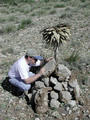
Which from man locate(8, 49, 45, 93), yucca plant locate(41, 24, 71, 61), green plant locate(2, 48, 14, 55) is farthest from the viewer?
green plant locate(2, 48, 14, 55)

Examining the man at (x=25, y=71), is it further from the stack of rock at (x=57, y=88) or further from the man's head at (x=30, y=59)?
the stack of rock at (x=57, y=88)

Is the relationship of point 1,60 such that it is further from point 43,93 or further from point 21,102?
point 43,93

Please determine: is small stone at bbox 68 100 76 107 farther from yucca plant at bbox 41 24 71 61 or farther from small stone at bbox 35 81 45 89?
yucca plant at bbox 41 24 71 61

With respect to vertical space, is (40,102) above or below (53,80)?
below

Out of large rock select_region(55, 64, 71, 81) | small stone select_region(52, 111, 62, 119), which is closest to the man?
large rock select_region(55, 64, 71, 81)

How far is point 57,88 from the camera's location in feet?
18.1

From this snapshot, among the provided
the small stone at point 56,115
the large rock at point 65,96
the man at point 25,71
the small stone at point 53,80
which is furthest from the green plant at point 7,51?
the small stone at point 56,115

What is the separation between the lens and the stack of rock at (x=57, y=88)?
17.9 ft

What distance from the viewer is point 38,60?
5.93m

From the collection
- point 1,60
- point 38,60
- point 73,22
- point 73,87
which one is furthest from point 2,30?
point 73,87

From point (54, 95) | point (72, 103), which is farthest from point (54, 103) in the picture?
point (72, 103)

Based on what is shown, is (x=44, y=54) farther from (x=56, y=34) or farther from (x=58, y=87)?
(x=58, y=87)

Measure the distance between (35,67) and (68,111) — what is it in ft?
5.34

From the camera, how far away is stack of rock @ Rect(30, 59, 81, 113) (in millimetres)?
5453
